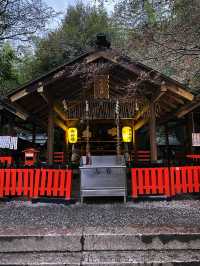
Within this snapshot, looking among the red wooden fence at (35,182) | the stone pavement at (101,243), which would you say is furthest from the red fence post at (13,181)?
the stone pavement at (101,243)

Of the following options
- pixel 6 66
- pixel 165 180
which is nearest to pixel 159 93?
pixel 165 180

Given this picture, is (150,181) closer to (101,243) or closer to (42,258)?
(101,243)

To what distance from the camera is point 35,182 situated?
8.97 m

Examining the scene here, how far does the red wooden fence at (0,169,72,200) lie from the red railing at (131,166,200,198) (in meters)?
2.10

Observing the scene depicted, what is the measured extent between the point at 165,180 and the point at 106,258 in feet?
14.8

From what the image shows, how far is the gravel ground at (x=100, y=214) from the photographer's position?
21.0 feet

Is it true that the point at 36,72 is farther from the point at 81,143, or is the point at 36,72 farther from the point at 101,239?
the point at 101,239

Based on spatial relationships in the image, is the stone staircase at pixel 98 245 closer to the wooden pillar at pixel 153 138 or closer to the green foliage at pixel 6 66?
the wooden pillar at pixel 153 138

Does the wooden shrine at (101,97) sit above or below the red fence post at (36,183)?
above

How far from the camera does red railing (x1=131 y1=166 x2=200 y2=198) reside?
8961 millimetres

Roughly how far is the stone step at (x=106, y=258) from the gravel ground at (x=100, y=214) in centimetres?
87

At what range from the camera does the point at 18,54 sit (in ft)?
57.8

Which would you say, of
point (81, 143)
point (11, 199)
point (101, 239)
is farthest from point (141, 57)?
point (81, 143)

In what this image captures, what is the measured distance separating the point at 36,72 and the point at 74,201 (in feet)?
50.5
